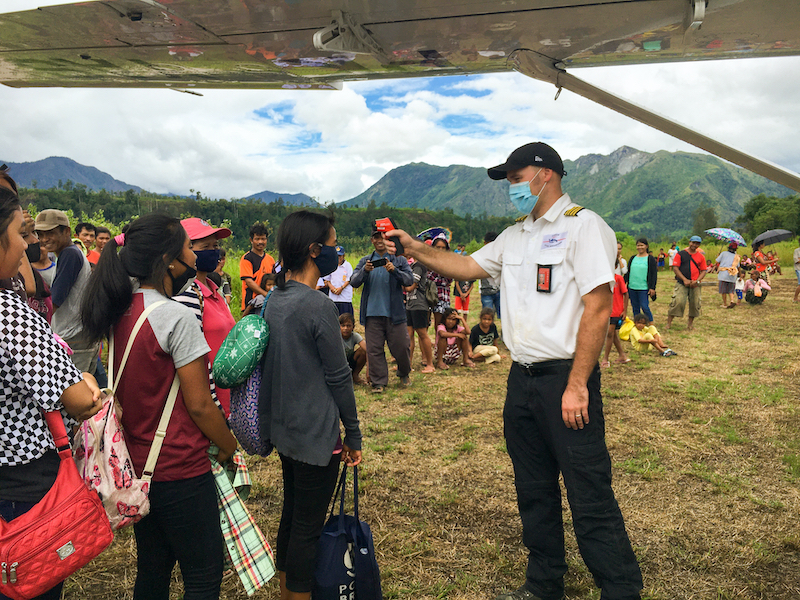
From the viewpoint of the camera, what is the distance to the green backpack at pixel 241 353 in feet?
7.20

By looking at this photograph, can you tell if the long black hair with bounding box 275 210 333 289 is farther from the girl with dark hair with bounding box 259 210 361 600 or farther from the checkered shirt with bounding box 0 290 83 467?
the checkered shirt with bounding box 0 290 83 467

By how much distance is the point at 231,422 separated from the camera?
7.80 ft

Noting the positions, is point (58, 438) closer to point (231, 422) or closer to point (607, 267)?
point (231, 422)

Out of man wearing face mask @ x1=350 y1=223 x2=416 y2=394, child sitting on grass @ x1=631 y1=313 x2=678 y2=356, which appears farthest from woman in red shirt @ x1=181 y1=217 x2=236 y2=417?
child sitting on grass @ x1=631 y1=313 x2=678 y2=356

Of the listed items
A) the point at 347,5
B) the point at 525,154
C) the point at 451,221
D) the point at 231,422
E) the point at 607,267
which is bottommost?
the point at 231,422

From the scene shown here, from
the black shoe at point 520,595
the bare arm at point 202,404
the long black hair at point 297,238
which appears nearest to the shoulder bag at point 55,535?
the bare arm at point 202,404

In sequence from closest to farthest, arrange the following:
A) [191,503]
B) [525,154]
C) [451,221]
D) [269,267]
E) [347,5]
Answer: [191,503] → [347,5] → [525,154] → [269,267] → [451,221]

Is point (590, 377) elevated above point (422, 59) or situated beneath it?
situated beneath

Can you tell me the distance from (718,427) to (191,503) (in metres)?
5.48

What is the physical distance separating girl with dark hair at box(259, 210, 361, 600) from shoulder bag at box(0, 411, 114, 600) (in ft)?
2.55

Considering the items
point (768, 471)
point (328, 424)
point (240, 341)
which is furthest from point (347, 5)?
point (768, 471)

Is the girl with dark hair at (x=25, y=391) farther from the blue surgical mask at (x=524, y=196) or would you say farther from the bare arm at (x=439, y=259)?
the blue surgical mask at (x=524, y=196)

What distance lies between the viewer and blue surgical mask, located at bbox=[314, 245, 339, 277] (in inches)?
95.5

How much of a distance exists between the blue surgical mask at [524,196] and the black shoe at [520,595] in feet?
6.50
